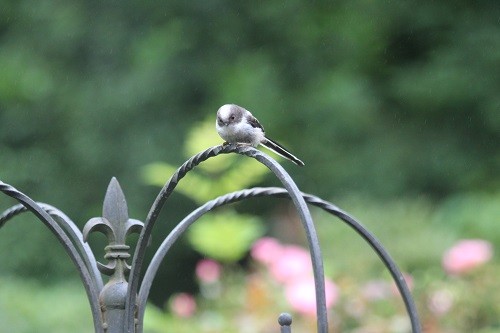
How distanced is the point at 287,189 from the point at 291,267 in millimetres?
2279

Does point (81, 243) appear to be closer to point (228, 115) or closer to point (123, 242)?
point (123, 242)

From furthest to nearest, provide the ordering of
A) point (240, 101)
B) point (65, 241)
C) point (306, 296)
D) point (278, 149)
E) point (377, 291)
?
point (240, 101) → point (377, 291) → point (306, 296) → point (278, 149) → point (65, 241)

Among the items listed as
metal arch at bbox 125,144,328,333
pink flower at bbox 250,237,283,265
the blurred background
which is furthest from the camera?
the blurred background

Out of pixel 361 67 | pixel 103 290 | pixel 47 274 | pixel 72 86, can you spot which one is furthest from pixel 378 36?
pixel 103 290

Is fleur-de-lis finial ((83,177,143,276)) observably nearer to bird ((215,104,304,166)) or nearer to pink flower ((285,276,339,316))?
bird ((215,104,304,166))

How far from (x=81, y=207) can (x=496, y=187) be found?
2569 millimetres

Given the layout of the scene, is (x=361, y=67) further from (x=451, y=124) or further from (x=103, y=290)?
(x=103, y=290)

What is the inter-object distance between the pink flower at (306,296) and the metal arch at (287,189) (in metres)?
1.90

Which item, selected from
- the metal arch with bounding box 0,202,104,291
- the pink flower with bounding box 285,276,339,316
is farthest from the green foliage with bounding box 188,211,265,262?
the metal arch with bounding box 0,202,104,291

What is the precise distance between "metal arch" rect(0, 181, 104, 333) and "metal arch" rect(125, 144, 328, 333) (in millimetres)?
49

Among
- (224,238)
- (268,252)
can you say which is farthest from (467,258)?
(224,238)

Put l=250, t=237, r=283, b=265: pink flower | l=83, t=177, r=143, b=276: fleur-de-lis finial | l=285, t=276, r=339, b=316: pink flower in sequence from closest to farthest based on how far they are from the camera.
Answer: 1. l=83, t=177, r=143, b=276: fleur-de-lis finial
2. l=285, t=276, r=339, b=316: pink flower
3. l=250, t=237, r=283, b=265: pink flower

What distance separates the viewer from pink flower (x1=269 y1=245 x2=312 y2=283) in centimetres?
337

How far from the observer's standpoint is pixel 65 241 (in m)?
1.26
